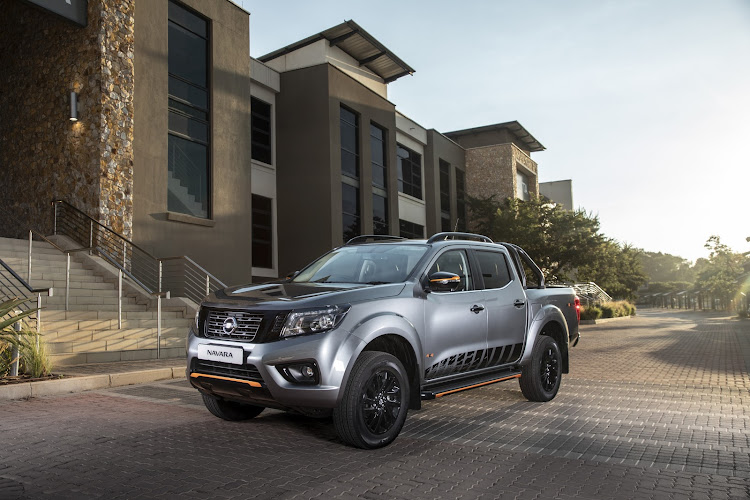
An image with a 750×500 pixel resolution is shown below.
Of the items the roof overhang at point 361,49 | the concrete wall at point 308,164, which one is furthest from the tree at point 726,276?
the concrete wall at point 308,164

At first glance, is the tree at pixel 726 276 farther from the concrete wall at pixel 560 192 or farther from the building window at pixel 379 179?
the building window at pixel 379 179

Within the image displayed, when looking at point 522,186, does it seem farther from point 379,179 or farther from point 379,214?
point 379,214

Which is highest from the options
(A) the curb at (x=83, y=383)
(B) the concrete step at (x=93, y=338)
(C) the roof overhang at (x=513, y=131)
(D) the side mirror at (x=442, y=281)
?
(C) the roof overhang at (x=513, y=131)

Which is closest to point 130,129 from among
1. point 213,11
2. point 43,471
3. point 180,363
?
point 213,11

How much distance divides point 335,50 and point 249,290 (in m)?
28.3

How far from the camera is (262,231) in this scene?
25016mm

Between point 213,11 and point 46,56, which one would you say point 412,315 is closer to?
point 46,56

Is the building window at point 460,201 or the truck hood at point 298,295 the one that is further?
the building window at point 460,201

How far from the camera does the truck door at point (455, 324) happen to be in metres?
5.83

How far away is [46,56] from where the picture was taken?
17.3 metres

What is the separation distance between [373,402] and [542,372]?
3.25 metres

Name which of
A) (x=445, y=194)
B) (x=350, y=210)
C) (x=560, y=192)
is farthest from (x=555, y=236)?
(x=560, y=192)

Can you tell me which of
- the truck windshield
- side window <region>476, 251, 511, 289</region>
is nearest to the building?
the truck windshield

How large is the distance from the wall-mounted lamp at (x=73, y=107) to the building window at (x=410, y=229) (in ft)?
69.8
